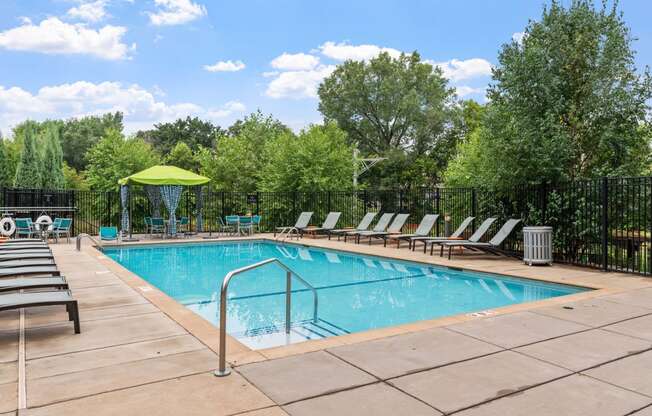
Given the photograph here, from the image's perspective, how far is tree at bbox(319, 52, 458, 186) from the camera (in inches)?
1561

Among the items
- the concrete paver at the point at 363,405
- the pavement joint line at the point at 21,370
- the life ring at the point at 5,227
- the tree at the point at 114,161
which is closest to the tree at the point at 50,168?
the tree at the point at 114,161

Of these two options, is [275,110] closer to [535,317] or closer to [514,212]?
[514,212]

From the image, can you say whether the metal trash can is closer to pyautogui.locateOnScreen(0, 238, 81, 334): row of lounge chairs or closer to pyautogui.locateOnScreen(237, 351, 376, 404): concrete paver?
pyautogui.locateOnScreen(237, 351, 376, 404): concrete paver

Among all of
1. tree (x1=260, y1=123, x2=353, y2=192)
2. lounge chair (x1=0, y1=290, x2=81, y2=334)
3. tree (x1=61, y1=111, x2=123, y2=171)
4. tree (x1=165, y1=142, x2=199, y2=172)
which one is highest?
tree (x1=61, y1=111, x2=123, y2=171)

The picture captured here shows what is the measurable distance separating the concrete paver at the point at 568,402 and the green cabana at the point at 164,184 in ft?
47.3

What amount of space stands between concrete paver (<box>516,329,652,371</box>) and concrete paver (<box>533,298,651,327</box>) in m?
0.55

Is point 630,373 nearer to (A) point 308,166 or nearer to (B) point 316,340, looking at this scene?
(B) point 316,340

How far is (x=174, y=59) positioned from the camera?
83.1ft

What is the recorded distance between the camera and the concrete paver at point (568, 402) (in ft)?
10.3

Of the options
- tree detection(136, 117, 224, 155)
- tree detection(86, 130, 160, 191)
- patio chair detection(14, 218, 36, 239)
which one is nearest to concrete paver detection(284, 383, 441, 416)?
patio chair detection(14, 218, 36, 239)

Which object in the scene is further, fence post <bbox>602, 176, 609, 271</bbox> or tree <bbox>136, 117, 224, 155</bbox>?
tree <bbox>136, 117, 224, 155</bbox>

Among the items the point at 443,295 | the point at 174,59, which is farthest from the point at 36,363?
the point at 174,59

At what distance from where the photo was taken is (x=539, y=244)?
10.1 m

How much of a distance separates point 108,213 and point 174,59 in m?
9.50
